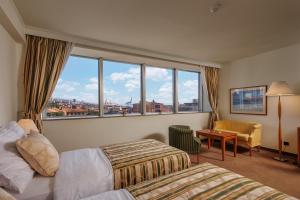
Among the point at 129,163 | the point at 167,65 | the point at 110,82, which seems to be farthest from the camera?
the point at 167,65

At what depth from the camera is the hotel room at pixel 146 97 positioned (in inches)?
60.1

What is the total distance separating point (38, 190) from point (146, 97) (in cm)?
346

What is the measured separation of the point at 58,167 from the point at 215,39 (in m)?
3.42

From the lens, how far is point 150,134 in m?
4.34

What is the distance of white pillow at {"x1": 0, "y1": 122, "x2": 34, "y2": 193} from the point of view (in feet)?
4.18

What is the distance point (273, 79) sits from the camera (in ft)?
13.3

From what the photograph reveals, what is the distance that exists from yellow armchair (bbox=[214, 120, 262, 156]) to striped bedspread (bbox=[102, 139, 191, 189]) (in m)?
2.43

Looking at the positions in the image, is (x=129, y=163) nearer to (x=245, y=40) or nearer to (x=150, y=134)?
(x=150, y=134)

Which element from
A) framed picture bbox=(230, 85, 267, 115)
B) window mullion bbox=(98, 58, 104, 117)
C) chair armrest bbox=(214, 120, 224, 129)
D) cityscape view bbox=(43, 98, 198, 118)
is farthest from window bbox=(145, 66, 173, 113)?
framed picture bbox=(230, 85, 267, 115)

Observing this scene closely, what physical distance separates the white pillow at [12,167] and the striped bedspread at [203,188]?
0.87m

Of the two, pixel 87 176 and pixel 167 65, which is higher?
pixel 167 65

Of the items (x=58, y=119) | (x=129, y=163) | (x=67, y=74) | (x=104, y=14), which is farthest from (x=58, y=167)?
(x=67, y=74)

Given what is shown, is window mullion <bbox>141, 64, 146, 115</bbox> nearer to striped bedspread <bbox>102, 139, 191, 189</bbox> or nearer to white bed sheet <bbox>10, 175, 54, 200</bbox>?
striped bedspread <bbox>102, 139, 191, 189</bbox>

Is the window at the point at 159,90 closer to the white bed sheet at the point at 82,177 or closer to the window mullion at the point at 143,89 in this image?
the window mullion at the point at 143,89
